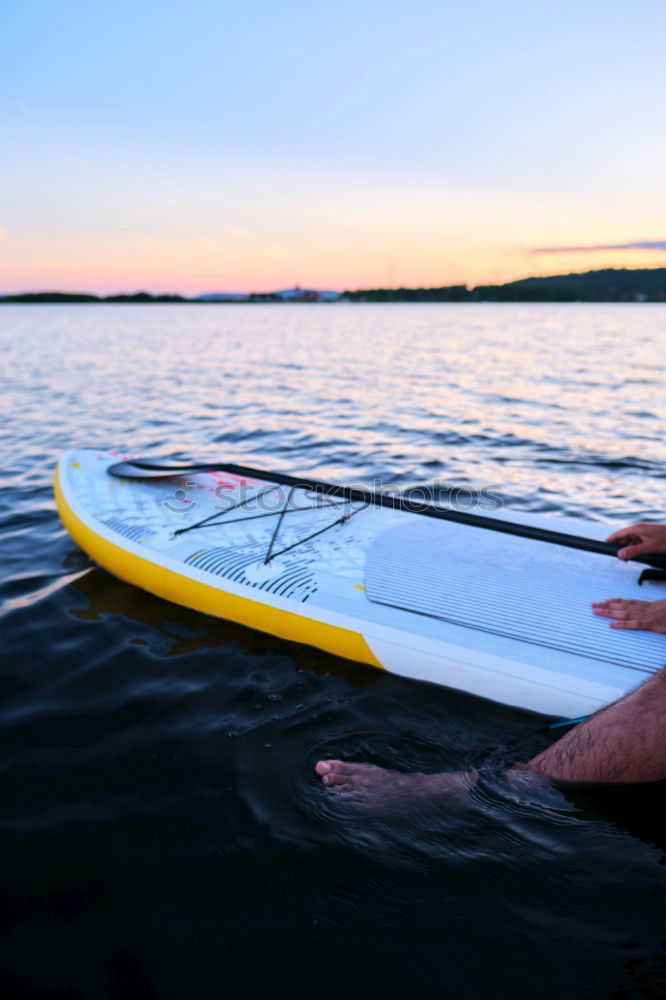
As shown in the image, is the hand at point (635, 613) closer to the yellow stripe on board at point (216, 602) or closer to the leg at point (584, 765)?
the leg at point (584, 765)

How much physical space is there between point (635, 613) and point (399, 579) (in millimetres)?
1265

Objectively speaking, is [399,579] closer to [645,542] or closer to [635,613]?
[635,613]

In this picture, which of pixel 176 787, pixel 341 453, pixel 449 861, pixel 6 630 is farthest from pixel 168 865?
pixel 341 453

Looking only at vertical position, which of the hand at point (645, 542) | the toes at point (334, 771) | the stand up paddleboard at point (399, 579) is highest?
the hand at point (645, 542)

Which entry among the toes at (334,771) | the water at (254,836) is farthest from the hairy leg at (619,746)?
the toes at (334,771)

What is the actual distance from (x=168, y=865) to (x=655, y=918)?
1.80m

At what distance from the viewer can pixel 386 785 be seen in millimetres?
2744

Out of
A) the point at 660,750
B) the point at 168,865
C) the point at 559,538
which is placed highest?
the point at 559,538

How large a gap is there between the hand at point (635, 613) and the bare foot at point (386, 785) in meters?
1.08

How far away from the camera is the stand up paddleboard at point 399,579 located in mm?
3094

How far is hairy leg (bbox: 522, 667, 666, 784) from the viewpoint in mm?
2453

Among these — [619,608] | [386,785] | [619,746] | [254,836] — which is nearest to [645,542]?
[619,608]

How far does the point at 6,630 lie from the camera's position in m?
4.16

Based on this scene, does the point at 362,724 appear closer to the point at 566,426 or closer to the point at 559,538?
the point at 559,538
